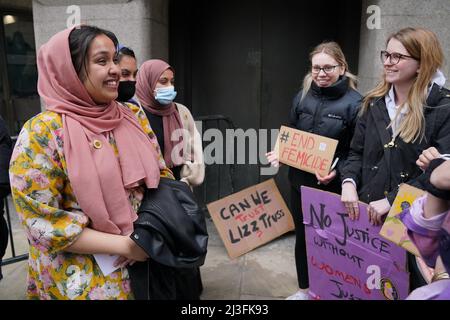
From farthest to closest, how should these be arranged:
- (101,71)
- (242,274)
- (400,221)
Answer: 1. (242,274)
2. (400,221)
3. (101,71)

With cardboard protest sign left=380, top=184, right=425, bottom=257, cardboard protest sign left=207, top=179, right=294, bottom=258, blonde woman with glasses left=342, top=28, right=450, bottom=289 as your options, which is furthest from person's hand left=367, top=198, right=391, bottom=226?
cardboard protest sign left=207, top=179, right=294, bottom=258

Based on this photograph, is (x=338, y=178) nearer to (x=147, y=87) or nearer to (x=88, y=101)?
(x=147, y=87)

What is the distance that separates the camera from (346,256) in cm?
260

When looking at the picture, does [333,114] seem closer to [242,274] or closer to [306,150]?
[306,150]

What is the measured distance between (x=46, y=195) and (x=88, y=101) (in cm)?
44

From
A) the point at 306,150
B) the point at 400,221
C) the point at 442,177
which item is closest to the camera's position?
the point at 442,177

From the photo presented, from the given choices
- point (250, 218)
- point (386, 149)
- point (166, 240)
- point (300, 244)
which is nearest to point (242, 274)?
point (250, 218)

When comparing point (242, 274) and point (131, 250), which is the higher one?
point (131, 250)

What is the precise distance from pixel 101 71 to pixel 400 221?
5.30ft

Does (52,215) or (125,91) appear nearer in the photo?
(52,215)

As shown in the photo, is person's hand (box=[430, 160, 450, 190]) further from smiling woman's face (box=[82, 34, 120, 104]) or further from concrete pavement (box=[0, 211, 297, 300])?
concrete pavement (box=[0, 211, 297, 300])

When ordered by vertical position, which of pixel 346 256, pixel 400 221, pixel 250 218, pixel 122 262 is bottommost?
pixel 250 218

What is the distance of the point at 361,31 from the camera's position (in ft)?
13.4

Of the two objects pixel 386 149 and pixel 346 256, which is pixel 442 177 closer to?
pixel 386 149
